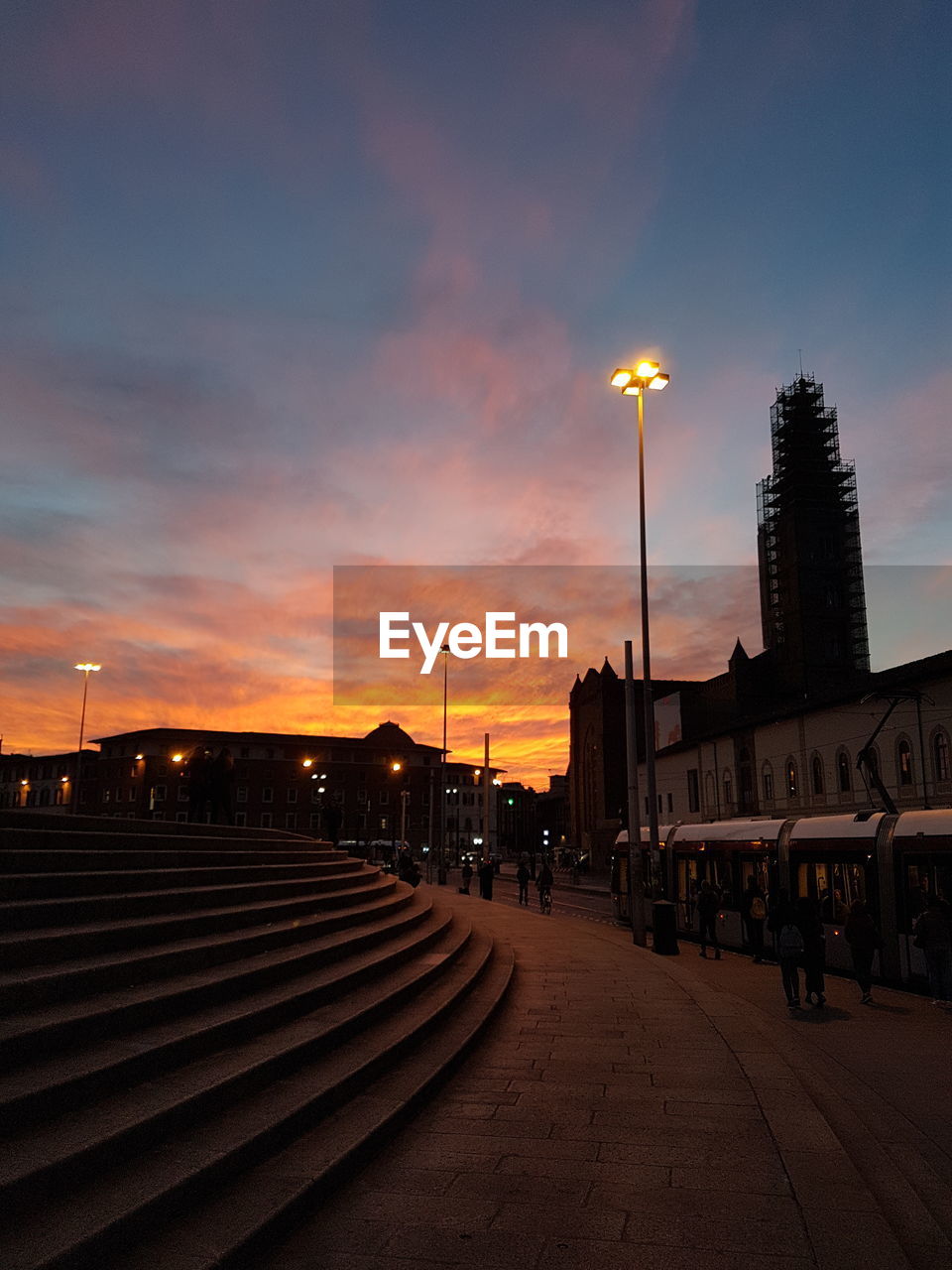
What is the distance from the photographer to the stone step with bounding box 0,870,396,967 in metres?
6.29

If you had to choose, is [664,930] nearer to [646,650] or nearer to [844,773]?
[646,650]

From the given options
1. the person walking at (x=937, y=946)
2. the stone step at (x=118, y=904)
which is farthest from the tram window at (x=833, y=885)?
the stone step at (x=118, y=904)

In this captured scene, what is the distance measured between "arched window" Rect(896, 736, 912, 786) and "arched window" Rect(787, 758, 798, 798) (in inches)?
366

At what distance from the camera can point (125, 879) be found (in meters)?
8.53

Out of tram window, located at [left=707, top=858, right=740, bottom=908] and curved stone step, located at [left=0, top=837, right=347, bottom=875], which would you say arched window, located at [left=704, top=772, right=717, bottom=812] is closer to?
tram window, located at [left=707, top=858, right=740, bottom=908]

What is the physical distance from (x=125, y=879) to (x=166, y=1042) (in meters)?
2.97

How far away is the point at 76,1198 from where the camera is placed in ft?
14.3

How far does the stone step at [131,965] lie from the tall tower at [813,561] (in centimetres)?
7207

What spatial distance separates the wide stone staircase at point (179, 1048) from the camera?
439 centimetres

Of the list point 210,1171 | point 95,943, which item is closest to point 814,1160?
point 210,1171

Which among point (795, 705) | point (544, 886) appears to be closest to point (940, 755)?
point (795, 705)

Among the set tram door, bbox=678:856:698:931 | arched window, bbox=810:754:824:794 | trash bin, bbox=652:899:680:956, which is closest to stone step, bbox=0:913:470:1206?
trash bin, bbox=652:899:680:956

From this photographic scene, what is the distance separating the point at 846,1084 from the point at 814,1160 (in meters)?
2.98

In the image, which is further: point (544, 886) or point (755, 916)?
point (544, 886)
